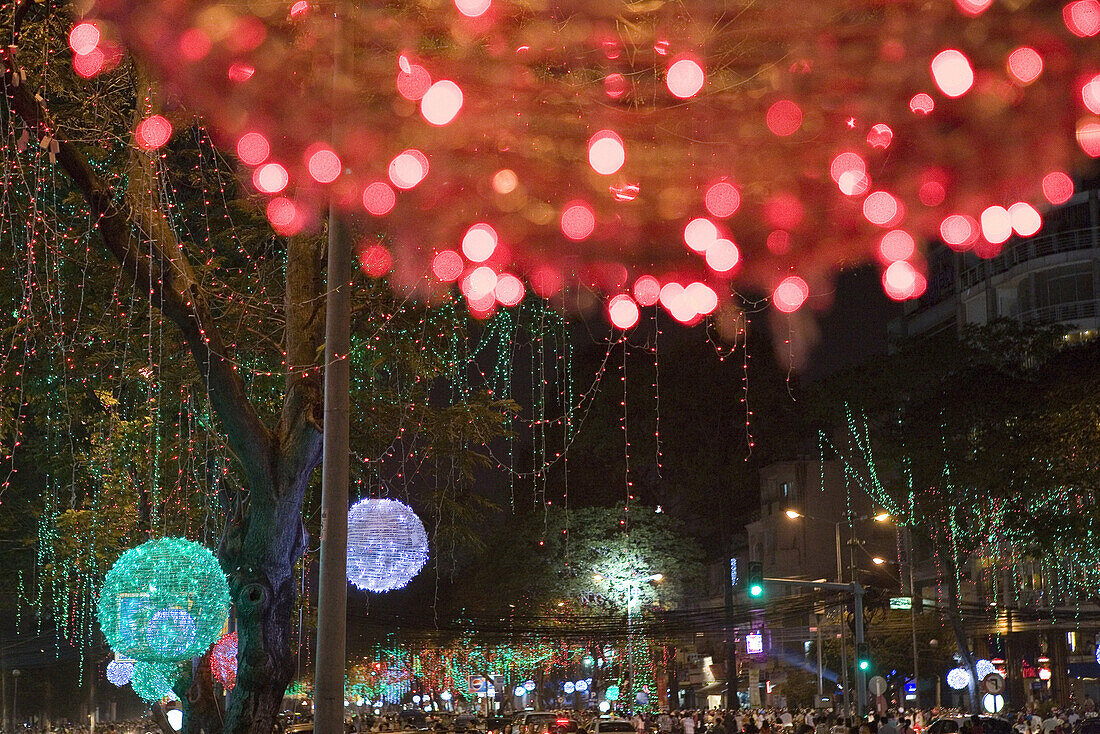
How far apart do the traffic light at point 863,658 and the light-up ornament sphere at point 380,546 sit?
18063mm

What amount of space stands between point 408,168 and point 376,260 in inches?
214

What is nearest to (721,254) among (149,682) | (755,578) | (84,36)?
(84,36)

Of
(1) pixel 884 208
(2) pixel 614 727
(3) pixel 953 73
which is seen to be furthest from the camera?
(2) pixel 614 727

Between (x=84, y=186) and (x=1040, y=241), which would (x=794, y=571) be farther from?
(x=84, y=186)

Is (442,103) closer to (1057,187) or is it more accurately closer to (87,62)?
(1057,187)

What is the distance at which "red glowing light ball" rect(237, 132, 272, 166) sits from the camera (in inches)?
289

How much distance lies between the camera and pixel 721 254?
6.55 m

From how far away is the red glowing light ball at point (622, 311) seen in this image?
7266 millimetres

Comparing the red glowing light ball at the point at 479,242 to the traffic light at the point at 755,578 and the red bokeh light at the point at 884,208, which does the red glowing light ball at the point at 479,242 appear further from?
the traffic light at the point at 755,578

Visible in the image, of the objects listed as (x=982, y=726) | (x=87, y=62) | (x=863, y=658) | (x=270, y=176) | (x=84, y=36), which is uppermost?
(x=87, y=62)

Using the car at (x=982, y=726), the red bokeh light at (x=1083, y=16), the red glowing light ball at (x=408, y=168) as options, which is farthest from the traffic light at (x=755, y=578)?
the red bokeh light at (x=1083, y=16)

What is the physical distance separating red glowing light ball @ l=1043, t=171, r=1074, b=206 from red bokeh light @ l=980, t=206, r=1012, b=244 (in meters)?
0.21

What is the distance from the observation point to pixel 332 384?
25.5 feet

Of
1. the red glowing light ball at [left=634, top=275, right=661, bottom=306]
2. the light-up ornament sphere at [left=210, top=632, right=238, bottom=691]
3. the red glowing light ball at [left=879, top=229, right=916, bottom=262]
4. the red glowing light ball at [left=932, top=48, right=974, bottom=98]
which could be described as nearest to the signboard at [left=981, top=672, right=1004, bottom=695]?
the light-up ornament sphere at [left=210, top=632, right=238, bottom=691]
